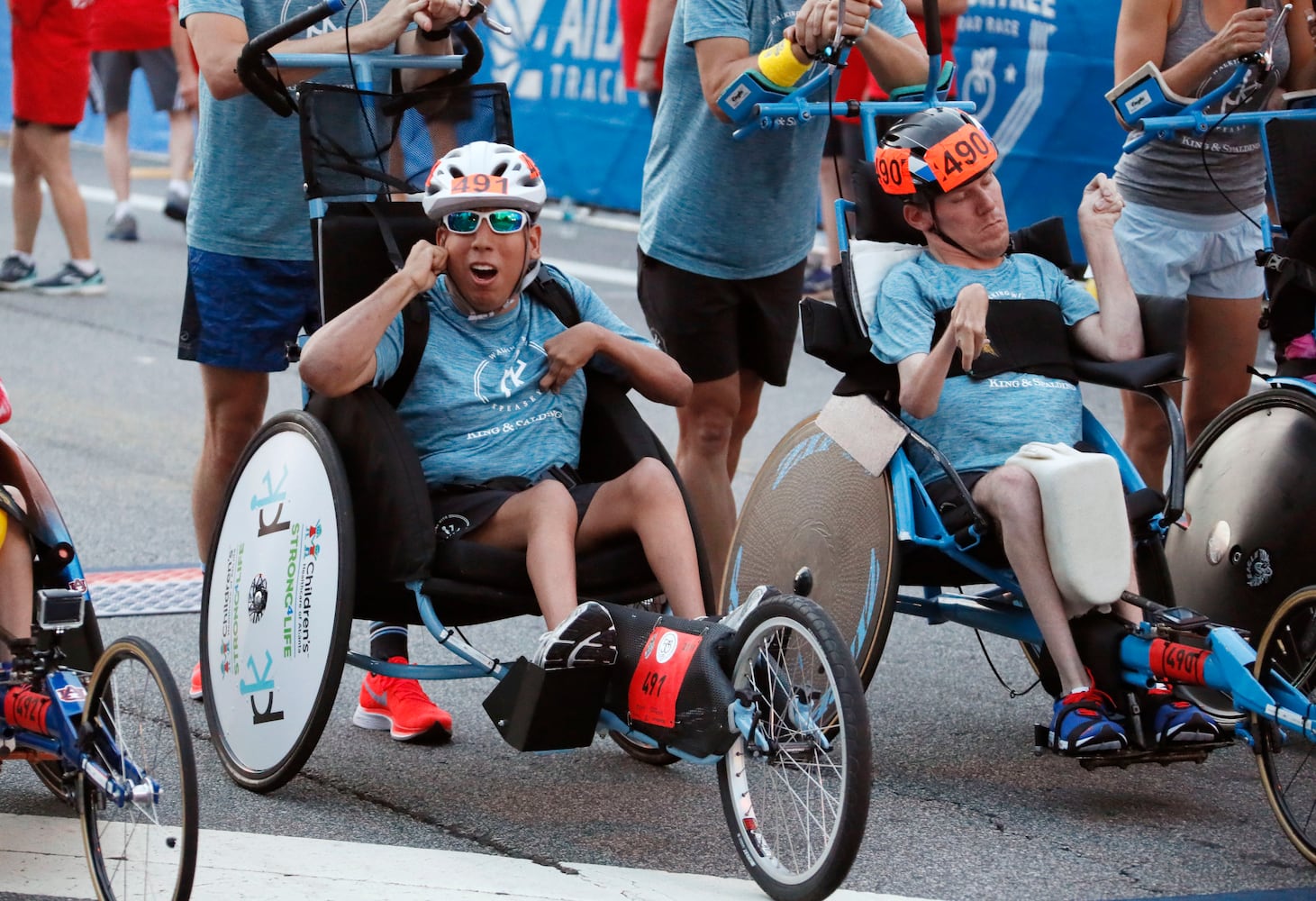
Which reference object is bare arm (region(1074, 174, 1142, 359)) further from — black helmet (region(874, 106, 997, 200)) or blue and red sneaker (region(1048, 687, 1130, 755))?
blue and red sneaker (region(1048, 687, 1130, 755))

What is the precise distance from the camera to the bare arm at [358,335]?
427 centimetres

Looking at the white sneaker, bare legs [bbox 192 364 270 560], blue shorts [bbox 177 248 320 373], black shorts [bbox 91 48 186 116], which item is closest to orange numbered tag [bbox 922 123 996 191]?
the white sneaker

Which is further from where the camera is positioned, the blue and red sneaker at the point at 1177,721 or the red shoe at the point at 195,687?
the red shoe at the point at 195,687

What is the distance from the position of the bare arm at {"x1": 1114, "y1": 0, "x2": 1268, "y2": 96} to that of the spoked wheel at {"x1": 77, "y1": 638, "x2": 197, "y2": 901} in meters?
3.24

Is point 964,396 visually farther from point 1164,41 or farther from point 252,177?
point 252,177

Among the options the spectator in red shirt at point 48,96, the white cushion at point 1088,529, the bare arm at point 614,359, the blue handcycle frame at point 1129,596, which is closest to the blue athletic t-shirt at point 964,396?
the blue handcycle frame at point 1129,596

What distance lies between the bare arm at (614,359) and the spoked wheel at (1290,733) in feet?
4.71

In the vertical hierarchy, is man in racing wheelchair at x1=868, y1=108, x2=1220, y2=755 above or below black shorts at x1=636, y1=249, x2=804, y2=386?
above

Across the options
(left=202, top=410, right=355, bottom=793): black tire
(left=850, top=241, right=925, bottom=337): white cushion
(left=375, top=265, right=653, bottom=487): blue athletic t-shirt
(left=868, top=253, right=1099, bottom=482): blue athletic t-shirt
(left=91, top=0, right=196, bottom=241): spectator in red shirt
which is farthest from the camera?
(left=91, top=0, right=196, bottom=241): spectator in red shirt

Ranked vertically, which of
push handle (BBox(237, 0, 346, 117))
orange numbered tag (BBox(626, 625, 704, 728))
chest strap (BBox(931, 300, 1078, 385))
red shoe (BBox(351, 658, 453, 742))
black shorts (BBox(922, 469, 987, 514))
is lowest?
red shoe (BBox(351, 658, 453, 742))

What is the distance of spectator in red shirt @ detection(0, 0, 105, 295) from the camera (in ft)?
32.7

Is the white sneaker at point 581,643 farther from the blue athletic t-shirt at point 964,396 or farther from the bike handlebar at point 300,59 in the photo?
the bike handlebar at point 300,59

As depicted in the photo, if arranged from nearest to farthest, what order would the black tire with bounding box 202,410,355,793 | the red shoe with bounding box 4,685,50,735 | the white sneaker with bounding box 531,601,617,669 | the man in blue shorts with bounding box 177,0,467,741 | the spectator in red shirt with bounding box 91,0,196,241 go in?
the red shoe with bounding box 4,685,50,735 → the white sneaker with bounding box 531,601,617,669 → the black tire with bounding box 202,410,355,793 → the man in blue shorts with bounding box 177,0,467,741 → the spectator in red shirt with bounding box 91,0,196,241

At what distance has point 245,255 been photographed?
204 inches
